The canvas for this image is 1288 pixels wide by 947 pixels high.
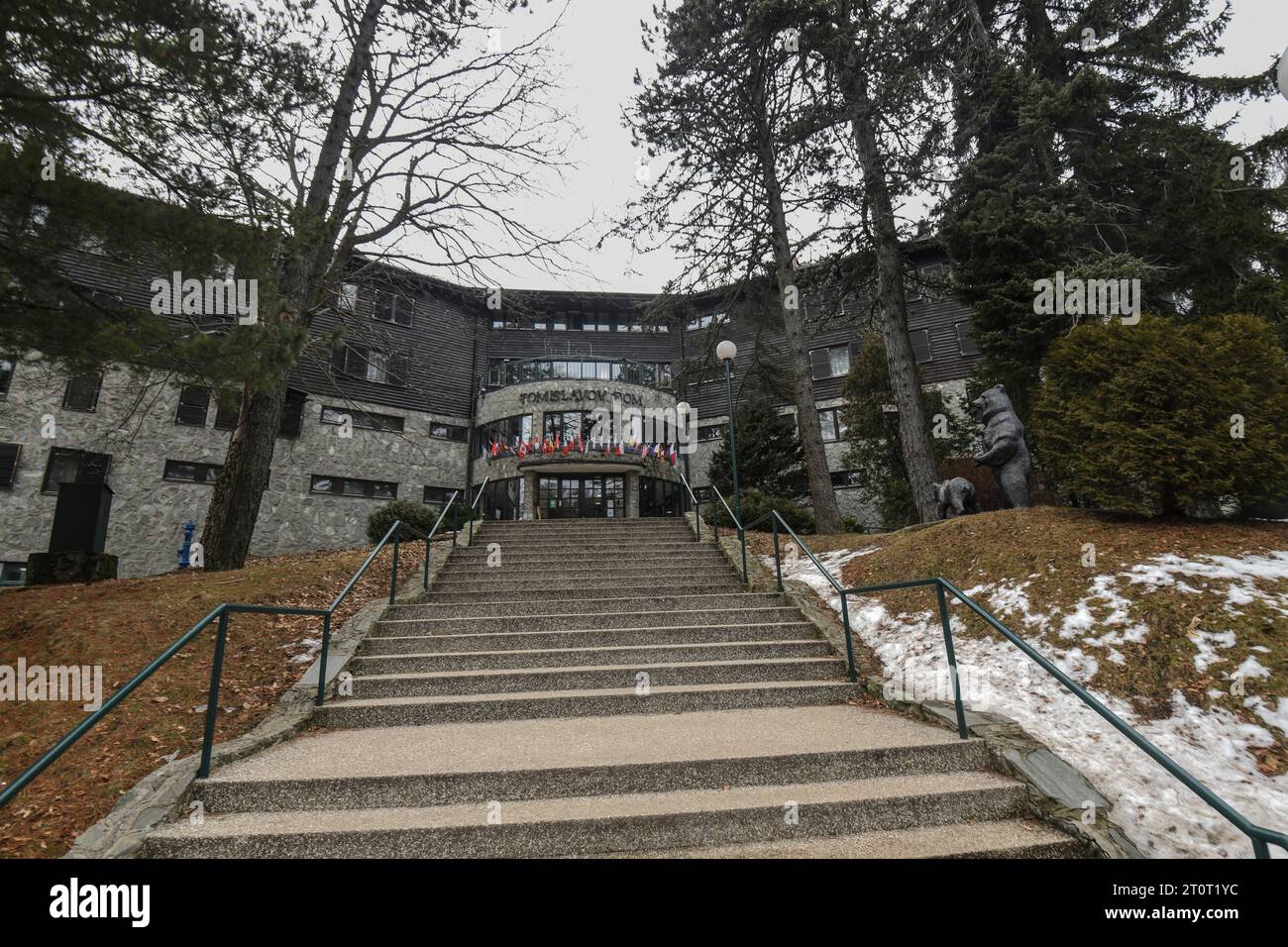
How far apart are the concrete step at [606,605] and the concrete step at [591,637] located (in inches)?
24.5

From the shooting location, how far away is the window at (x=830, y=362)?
2395cm

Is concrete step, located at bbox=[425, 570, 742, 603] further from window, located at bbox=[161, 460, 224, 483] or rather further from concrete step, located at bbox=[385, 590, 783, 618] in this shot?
window, located at bbox=[161, 460, 224, 483]

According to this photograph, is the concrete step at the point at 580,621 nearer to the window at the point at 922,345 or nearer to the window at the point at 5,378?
the window at the point at 5,378

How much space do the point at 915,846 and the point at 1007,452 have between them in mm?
7407

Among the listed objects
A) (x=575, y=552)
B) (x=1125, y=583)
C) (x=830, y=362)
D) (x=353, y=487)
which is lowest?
(x=575, y=552)

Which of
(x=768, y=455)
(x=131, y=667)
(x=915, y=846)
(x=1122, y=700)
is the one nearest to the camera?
(x=915, y=846)

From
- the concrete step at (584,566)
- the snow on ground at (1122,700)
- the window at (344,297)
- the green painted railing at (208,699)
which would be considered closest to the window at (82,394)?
the window at (344,297)

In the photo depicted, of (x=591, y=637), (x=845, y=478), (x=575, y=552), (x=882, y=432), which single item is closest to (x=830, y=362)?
(x=845, y=478)

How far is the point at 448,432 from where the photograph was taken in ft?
76.2

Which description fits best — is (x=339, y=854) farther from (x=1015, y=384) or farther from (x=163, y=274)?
(x=1015, y=384)

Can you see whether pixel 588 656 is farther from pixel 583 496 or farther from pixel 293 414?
pixel 293 414

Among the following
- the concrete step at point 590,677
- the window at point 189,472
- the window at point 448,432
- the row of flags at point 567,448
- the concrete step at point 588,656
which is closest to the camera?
the concrete step at point 590,677

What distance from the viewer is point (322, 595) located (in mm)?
7449
